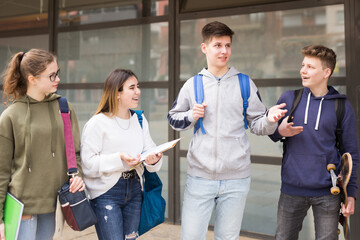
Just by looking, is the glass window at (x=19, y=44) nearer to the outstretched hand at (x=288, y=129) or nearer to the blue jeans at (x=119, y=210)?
the blue jeans at (x=119, y=210)

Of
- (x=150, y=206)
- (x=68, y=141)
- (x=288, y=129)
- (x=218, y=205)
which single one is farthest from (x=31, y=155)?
(x=288, y=129)

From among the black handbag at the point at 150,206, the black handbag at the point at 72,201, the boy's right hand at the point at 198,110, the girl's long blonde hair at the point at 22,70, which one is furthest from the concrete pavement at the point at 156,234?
the girl's long blonde hair at the point at 22,70

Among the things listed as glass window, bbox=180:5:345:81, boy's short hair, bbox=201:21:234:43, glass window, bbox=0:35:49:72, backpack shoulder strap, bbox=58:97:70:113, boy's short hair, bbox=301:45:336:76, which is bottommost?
backpack shoulder strap, bbox=58:97:70:113

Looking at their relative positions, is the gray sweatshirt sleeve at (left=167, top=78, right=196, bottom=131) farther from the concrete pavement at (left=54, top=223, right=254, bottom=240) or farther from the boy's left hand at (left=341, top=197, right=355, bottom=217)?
the concrete pavement at (left=54, top=223, right=254, bottom=240)

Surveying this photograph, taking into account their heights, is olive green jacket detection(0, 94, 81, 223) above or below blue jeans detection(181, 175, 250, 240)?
above

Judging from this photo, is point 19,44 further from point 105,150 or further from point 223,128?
point 223,128

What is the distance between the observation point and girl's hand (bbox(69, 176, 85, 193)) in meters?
2.52

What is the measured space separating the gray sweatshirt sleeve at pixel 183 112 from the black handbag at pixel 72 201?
756 millimetres

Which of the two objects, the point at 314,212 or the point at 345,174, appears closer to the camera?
the point at 345,174

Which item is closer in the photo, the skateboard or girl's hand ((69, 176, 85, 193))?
girl's hand ((69, 176, 85, 193))

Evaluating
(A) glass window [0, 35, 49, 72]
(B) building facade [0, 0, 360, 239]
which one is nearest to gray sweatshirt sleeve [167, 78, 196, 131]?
(B) building facade [0, 0, 360, 239]

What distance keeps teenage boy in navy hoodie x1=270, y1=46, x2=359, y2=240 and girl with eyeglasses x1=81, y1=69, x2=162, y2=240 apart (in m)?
0.99

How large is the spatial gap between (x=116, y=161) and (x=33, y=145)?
0.54 m

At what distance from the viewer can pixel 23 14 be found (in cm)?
631
